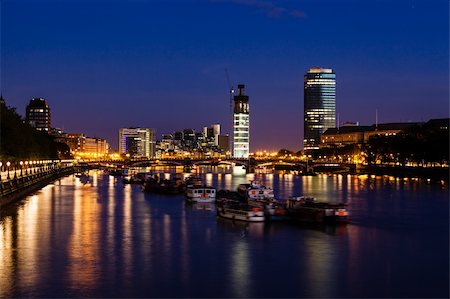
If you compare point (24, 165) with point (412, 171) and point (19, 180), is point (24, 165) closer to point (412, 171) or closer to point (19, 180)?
point (19, 180)

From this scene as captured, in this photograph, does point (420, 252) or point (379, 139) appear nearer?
point (420, 252)

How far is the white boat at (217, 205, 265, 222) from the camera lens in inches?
1774

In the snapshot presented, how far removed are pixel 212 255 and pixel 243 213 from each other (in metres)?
12.2

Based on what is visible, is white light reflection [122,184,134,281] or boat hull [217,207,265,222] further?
boat hull [217,207,265,222]

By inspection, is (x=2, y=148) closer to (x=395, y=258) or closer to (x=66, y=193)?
Answer: (x=66, y=193)

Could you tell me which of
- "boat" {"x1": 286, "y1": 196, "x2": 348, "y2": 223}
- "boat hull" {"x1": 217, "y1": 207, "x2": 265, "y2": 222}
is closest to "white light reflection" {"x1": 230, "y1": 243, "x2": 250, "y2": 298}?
"boat hull" {"x1": 217, "y1": 207, "x2": 265, "y2": 222}

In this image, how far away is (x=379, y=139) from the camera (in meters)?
144

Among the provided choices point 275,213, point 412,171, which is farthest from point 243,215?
point 412,171

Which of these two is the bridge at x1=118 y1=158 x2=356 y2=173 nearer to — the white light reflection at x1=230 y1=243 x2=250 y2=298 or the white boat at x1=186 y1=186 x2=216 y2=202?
the white boat at x1=186 y1=186 x2=216 y2=202

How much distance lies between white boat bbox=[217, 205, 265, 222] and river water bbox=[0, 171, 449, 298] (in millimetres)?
885

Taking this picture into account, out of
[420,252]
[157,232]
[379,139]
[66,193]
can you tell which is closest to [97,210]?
[157,232]

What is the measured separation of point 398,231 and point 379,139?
102 m

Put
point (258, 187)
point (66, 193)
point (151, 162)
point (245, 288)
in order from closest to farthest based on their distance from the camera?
point (245, 288), point (258, 187), point (66, 193), point (151, 162)

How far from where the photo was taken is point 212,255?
3372cm
